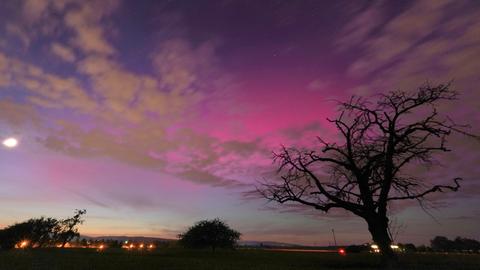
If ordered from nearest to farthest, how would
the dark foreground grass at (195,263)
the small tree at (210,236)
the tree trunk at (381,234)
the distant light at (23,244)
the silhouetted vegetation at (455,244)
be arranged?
the tree trunk at (381,234) → the dark foreground grass at (195,263) → the small tree at (210,236) → the distant light at (23,244) → the silhouetted vegetation at (455,244)

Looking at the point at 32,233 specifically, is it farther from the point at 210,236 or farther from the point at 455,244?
the point at 455,244

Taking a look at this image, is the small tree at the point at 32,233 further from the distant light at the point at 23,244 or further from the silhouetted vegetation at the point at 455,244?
the silhouetted vegetation at the point at 455,244

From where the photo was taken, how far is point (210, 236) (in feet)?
242

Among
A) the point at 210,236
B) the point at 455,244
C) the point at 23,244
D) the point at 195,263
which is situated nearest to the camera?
the point at 195,263

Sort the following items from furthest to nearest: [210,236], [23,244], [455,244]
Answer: [455,244]
[23,244]
[210,236]

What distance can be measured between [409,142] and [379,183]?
381 cm

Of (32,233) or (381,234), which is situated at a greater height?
(32,233)

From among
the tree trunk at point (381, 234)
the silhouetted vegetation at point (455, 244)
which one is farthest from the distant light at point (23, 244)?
the silhouetted vegetation at point (455, 244)

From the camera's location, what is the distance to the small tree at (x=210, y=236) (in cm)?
7370

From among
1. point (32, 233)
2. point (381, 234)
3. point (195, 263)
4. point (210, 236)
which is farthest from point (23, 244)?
point (381, 234)

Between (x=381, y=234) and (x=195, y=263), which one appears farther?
(x=195, y=263)

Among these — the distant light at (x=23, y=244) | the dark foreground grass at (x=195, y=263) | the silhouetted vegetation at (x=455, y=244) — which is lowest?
the dark foreground grass at (x=195, y=263)

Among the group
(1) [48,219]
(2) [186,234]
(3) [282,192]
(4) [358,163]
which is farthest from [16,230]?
(4) [358,163]

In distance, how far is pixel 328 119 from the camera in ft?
88.7
